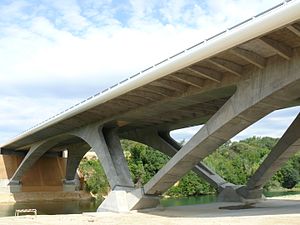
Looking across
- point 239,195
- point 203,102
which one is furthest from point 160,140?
point 203,102

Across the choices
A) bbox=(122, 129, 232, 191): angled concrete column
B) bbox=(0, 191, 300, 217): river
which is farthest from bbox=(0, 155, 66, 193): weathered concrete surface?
bbox=(122, 129, 232, 191): angled concrete column

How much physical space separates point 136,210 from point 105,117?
7.78 metres

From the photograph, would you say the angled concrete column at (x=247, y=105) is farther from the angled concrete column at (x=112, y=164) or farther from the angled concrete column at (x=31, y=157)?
the angled concrete column at (x=31, y=157)

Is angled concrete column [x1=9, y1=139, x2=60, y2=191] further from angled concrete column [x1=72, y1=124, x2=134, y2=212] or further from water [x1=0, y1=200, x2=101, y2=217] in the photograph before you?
angled concrete column [x1=72, y1=124, x2=134, y2=212]

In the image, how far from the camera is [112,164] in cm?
2908

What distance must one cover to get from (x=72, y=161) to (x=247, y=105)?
40912mm

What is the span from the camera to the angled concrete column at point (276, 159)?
26.1 m

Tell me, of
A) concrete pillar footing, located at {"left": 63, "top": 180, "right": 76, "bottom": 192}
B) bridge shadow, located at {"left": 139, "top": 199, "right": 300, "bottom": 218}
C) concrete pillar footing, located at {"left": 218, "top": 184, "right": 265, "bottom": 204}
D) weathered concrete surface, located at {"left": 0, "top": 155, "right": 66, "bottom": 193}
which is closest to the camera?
bridge shadow, located at {"left": 139, "top": 199, "right": 300, "bottom": 218}

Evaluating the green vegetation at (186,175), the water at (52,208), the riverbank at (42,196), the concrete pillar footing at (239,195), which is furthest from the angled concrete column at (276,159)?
the riverbank at (42,196)

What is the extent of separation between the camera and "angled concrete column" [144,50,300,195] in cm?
1691

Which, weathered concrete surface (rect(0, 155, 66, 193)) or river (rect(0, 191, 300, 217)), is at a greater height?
weathered concrete surface (rect(0, 155, 66, 193))

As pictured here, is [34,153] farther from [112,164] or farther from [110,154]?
[112,164]

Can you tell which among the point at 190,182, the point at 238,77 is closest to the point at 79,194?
the point at 190,182

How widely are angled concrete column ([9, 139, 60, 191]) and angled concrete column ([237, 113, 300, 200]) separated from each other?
21149 mm
